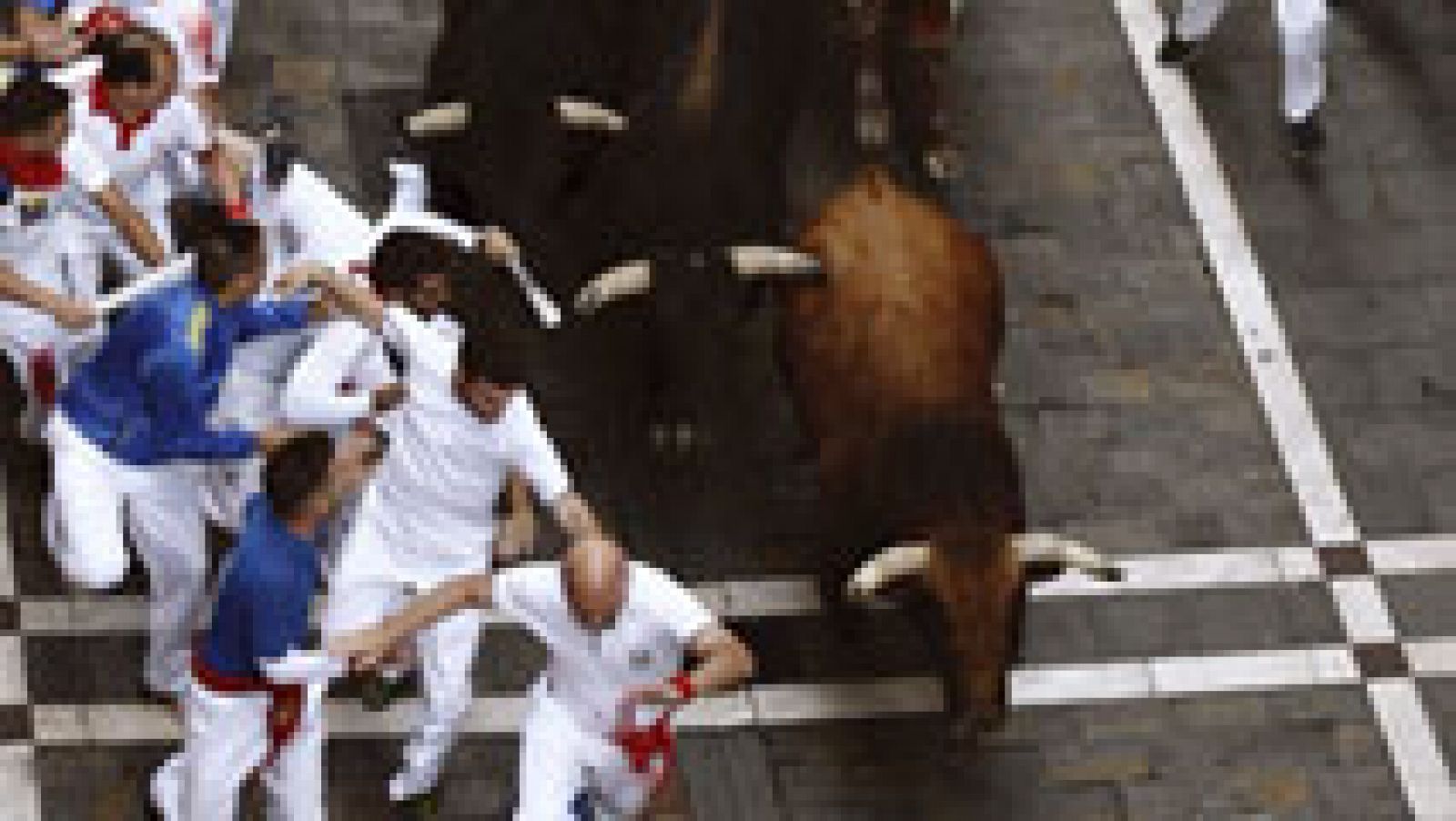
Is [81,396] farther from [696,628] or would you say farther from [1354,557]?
[1354,557]

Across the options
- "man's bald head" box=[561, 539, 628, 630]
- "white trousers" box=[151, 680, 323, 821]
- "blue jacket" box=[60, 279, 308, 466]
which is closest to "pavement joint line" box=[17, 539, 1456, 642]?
"white trousers" box=[151, 680, 323, 821]

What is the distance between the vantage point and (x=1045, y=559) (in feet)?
36.4

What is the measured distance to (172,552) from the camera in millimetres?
10531

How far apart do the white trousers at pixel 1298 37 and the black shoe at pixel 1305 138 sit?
83mm

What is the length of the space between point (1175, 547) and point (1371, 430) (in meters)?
1.35

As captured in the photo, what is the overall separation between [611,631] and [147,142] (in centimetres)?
316

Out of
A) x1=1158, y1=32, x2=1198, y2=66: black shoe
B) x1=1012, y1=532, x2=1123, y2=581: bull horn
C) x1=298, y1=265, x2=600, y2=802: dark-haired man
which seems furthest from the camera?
x1=1158, y1=32, x2=1198, y2=66: black shoe

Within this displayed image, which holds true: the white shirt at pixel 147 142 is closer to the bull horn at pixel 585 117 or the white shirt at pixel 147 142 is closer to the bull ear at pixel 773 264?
the bull horn at pixel 585 117

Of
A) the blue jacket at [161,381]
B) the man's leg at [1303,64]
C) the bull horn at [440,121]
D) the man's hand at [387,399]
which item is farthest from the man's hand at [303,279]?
the man's leg at [1303,64]

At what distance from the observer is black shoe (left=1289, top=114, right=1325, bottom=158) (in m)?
14.6

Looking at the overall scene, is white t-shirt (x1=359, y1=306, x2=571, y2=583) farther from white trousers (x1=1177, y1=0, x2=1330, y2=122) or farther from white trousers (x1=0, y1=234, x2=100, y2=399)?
white trousers (x1=1177, y1=0, x2=1330, y2=122)

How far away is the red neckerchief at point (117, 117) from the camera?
432 inches

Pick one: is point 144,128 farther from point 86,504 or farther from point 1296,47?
point 1296,47

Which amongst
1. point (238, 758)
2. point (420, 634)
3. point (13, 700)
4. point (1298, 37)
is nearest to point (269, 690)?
point (238, 758)
